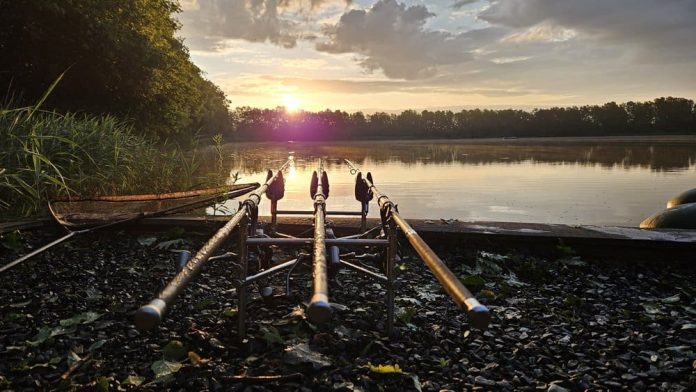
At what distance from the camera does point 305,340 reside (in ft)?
11.4

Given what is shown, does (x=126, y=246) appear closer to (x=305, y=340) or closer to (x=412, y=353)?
(x=305, y=340)

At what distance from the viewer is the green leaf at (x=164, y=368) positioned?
301 cm

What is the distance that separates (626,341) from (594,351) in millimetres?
357

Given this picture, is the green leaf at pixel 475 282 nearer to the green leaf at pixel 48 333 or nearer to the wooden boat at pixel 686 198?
the green leaf at pixel 48 333

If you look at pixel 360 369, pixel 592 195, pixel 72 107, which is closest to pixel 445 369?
pixel 360 369

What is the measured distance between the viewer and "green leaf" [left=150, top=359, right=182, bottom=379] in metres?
3.01

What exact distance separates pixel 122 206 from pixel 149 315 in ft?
27.9

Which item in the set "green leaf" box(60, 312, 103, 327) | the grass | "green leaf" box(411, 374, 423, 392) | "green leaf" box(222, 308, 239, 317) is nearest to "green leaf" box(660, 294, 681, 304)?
"green leaf" box(411, 374, 423, 392)

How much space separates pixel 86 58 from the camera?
21547 millimetres

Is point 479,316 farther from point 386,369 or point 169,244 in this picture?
point 169,244

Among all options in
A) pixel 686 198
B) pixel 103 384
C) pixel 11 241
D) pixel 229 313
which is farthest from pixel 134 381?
pixel 686 198

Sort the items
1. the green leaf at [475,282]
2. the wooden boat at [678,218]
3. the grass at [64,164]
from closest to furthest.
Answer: the green leaf at [475,282] → the grass at [64,164] → the wooden boat at [678,218]

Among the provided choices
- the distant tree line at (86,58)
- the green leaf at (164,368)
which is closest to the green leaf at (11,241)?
the green leaf at (164,368)

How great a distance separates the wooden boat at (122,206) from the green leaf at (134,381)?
2985 mm
